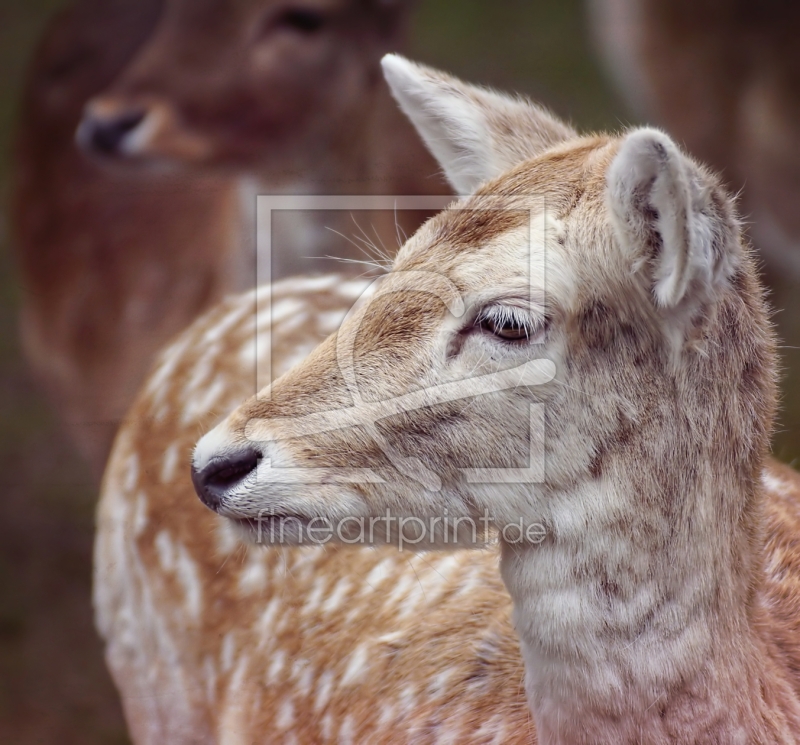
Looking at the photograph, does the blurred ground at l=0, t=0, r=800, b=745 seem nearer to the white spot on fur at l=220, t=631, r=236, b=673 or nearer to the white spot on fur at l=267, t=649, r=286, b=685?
the white spot on fur at l=220, t=631, r=236, b=673

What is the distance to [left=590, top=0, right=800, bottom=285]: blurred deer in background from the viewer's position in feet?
→ 17.5

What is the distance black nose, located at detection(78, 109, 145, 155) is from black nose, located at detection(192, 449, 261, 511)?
292cm

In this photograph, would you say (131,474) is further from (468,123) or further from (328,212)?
(328,212)

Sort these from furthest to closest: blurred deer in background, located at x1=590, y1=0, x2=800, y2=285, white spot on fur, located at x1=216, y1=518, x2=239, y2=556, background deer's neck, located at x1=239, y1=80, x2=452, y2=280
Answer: blurred deer in background, located at x1=590, y1=0, x2=800, y2=285 → background deer's neck, located at x1=239, y1=80, x2=452, y2=280 → white spot on fur, located at x1=216, y1=518, x2=239, y2=556

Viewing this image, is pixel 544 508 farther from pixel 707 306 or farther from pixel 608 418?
pixel 707 306

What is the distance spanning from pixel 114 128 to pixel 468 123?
2.65 meters

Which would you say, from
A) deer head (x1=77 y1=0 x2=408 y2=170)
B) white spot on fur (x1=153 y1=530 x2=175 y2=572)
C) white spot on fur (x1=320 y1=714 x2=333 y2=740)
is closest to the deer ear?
white spot on fur (x1=320 y1=714 x2=333 y2=740)

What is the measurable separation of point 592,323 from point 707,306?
194 millimetres

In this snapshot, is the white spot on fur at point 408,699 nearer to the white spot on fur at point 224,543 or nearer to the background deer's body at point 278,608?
the background deer's body at point 278,608

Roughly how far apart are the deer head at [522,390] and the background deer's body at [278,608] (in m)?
0.29

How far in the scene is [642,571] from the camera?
6.08ft

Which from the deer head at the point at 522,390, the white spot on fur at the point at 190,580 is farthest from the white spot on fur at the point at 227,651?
the deer head at the point at 522,390

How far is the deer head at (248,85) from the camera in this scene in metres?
4.38

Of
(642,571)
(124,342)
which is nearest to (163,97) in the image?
(124,342)
